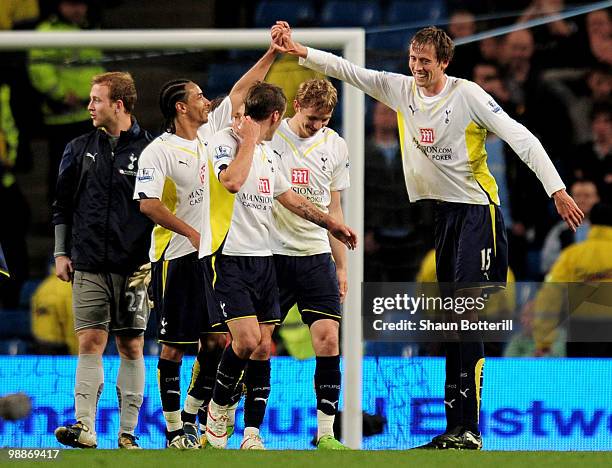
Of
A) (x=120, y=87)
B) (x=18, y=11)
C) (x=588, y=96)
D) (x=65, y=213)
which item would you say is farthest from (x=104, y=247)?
(x=18, y=11)

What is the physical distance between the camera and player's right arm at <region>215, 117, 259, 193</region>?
629cm

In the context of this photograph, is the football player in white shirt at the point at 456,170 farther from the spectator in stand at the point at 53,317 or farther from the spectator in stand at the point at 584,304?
the spectator in stand at the point at 53,317

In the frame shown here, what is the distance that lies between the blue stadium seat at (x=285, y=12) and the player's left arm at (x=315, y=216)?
13.7 ft

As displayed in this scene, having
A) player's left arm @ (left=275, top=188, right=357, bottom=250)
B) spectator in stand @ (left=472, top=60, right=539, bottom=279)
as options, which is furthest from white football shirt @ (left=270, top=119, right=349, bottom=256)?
spectator in stand @ (left=472, top=60, right=539, bottom=279)

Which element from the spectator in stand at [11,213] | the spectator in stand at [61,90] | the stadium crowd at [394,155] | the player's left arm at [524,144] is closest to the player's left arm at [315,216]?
the stadium crowd at [394,155]

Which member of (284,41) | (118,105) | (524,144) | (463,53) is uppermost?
(463,53)

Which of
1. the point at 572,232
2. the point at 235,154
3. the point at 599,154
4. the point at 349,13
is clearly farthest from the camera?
the point at 349,13

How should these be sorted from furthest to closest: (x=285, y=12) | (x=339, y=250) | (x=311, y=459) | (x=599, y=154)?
1. (x=285, y=12)
2. (x=599, y=154)
3. (x=339, y=250)
4. (x=311, y=459)

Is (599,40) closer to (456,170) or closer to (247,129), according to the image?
(456,170)

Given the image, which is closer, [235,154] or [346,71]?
[235,154]

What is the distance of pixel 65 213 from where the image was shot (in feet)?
22.7

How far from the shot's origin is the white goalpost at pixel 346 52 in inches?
274

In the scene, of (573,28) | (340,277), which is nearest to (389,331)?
(340,277)

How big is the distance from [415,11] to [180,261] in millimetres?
4666
